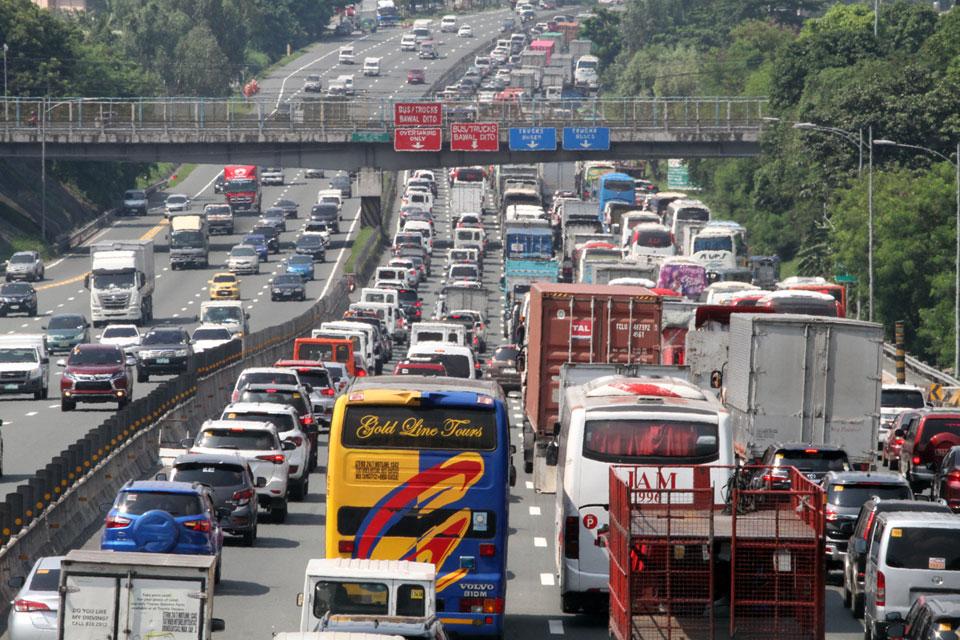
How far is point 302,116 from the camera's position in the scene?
101500 mm

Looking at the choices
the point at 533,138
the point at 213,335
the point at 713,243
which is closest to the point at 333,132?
the point at 533,138

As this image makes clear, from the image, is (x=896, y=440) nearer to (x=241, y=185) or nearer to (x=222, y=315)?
(x=222, y=315)

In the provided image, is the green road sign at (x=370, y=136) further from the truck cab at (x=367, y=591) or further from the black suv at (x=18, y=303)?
the truck cab at (x=367, y=591)

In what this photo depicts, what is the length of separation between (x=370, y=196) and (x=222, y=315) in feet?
137

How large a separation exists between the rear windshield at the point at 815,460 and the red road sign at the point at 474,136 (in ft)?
229

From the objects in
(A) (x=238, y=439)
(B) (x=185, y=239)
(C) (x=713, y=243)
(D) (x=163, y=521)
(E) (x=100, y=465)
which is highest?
(C) (x=713, y=243)

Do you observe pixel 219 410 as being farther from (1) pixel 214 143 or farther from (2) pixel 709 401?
(1) pixel 214 143

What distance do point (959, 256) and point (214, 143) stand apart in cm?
4861

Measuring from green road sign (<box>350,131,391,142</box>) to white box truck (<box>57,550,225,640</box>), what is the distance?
82489 mm

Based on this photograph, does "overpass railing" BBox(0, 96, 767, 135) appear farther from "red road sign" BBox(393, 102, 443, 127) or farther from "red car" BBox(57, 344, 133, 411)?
"red car" BBox(57, 344, 133, 411)

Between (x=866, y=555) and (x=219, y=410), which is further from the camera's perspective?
(x=219, y=410)

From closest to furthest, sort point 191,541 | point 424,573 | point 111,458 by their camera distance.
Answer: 1. point 424,573
2. point 191,541
3. point 111,458

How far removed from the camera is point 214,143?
101000 millimetres

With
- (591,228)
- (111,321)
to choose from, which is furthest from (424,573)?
(591,228)
